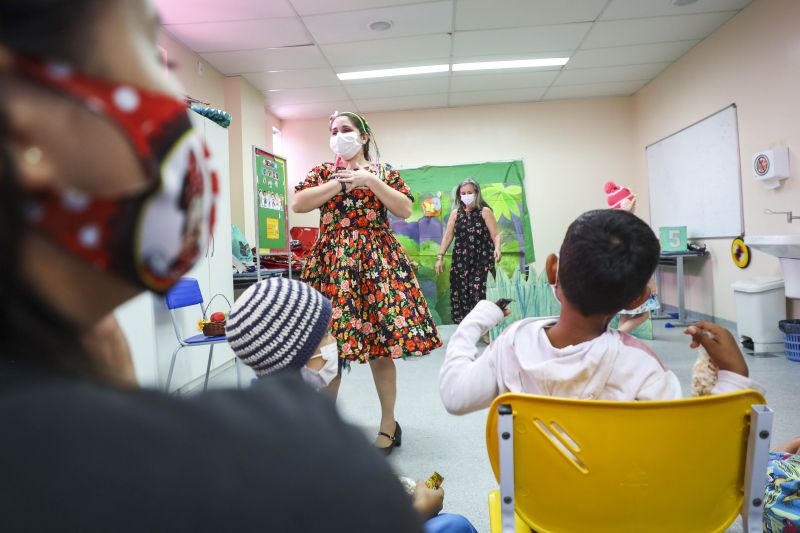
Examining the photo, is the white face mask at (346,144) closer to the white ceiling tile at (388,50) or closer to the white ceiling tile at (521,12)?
the white ceiling tile at (521,12)

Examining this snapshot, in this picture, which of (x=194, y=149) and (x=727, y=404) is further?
(x=727, y=404)

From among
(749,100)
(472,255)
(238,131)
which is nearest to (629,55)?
(749,100)

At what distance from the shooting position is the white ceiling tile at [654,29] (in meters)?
4.11

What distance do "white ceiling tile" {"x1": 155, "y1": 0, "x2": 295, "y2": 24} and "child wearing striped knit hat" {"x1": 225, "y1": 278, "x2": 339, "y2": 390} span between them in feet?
10.6

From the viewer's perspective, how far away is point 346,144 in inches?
77.6

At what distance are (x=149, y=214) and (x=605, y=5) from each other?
4417 millimetres

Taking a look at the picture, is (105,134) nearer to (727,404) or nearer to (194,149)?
(194,149)

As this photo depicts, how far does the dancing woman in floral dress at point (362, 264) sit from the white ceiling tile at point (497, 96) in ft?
13.7

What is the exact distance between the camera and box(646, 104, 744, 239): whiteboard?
14.0ft

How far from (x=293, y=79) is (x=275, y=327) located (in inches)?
184

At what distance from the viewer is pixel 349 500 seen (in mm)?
209

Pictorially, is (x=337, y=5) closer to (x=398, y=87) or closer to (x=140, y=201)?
(x=398, y=87)

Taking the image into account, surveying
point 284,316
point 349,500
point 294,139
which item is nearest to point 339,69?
point 294,139

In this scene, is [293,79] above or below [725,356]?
above
